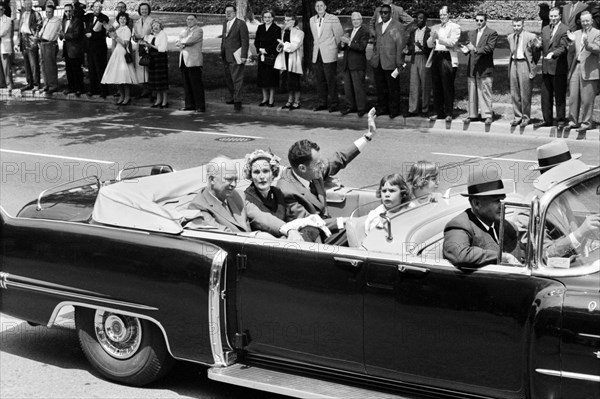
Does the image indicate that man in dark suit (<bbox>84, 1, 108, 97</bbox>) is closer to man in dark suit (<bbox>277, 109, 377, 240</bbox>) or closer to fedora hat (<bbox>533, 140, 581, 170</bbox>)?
man in dark suit (<bbox>277, 109, 377, 240</bbox>)

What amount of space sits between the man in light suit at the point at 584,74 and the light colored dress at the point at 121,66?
9.35 meters

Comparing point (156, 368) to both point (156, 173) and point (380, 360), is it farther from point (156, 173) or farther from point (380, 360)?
point (156, 173)

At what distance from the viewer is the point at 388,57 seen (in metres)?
17.9

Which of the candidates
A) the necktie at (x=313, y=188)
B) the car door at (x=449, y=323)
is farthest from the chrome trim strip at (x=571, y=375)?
the necktie at (x=313, y=188)

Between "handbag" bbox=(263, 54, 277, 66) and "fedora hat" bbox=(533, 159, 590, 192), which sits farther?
"handbag" bbox=(263, 54, 277, 66)

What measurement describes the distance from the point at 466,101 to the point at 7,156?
27.6ft

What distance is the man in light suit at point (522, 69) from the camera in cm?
1656

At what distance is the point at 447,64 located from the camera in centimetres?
1738

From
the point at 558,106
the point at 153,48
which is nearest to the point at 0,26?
the point at 153,48

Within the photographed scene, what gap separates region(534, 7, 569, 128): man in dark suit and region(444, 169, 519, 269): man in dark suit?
10771 millimetres

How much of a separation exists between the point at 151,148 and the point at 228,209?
9081 millimetres

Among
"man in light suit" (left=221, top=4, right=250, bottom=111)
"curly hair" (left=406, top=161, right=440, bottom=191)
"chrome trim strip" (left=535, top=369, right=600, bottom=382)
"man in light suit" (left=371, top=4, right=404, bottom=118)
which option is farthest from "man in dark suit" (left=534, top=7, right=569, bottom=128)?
"chrome trim strip" (left=535, top=369, right=600, bottom=382)

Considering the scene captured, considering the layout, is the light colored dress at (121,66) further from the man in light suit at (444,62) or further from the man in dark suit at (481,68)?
the man in dark suit at (481,68)

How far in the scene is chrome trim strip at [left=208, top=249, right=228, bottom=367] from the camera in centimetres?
616
